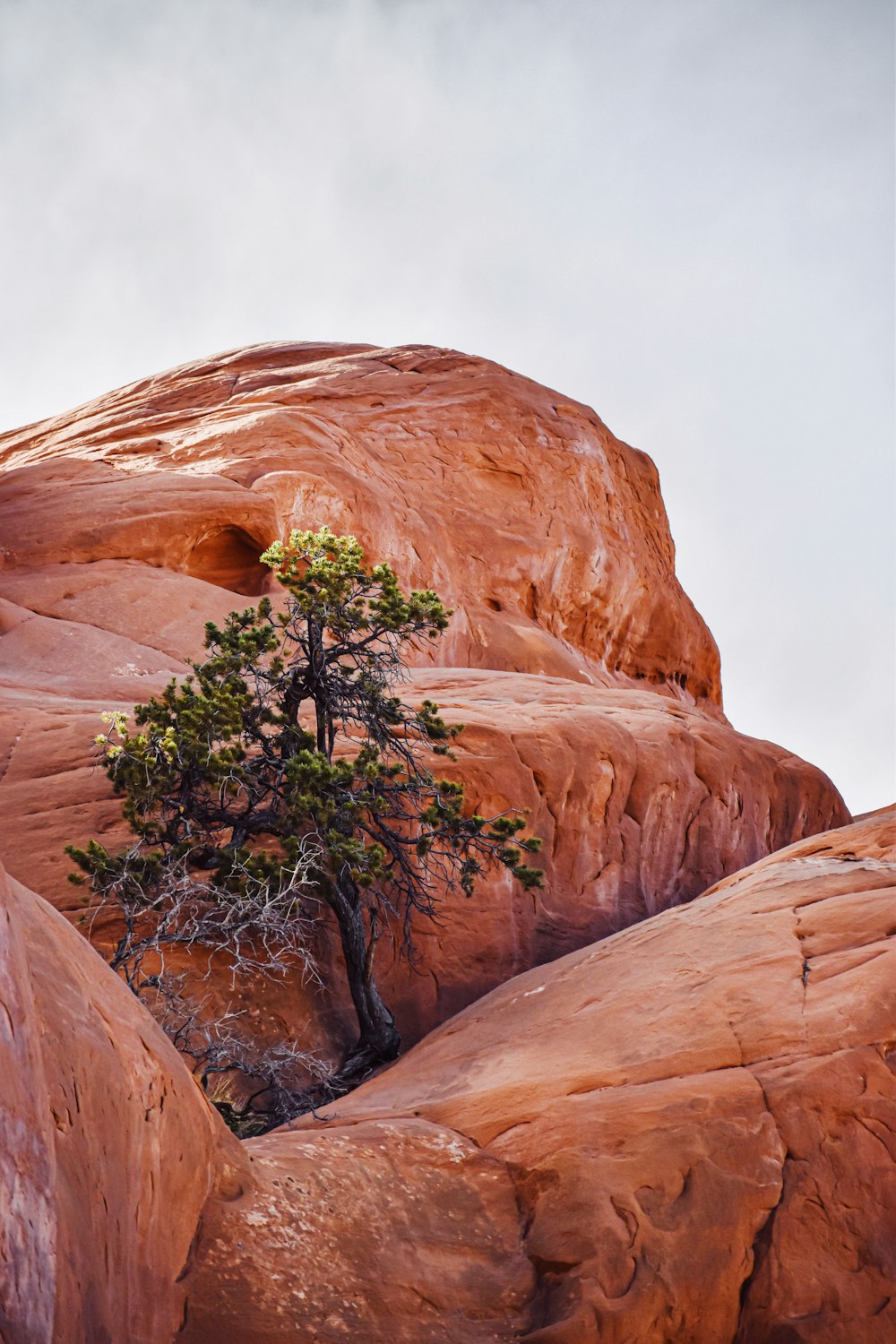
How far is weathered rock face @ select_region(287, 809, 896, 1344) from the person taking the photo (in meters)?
6.62

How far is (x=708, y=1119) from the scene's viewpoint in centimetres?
741

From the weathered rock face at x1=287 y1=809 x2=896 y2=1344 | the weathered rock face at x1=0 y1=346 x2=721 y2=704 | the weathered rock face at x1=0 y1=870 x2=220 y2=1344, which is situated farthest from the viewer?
the weathered rock face at x1=0 y1=346 x2=721 y2=704

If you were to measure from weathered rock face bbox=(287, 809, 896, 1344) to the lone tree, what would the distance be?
1993 mm

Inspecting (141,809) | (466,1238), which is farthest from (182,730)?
(466,1238)

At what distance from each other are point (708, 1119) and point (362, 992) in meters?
4.39

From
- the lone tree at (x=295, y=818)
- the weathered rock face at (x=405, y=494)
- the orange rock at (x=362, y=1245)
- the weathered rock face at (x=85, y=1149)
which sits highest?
the weathered rock face at (x=405, y=494)

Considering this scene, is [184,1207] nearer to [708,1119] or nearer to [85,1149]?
[85,1149]

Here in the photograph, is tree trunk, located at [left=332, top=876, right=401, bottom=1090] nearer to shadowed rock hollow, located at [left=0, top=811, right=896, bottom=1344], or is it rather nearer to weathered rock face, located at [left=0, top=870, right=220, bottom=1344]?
shadowed rock hollow, located at [left=0, top=811, right=896, bottom=1344]

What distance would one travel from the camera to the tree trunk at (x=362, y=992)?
1081cm

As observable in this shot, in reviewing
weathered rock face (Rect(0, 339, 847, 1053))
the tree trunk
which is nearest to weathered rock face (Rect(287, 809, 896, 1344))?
the tree trunk

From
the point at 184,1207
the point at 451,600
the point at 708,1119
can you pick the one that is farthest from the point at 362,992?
the point at 451,600

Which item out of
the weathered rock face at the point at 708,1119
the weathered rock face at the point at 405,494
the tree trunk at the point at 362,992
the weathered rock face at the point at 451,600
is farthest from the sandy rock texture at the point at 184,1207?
the weathered rock face at the point at 405,494

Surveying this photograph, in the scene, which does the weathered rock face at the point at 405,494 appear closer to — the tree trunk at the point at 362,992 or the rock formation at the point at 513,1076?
the rock formation at the point at 513,1076

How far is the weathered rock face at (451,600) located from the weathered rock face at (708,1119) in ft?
10.5
